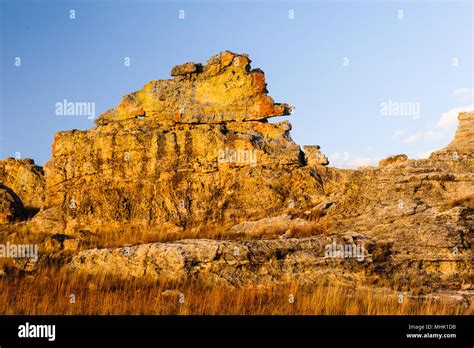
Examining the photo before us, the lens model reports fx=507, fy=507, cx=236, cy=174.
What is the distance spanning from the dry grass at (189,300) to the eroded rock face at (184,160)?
10541 mm

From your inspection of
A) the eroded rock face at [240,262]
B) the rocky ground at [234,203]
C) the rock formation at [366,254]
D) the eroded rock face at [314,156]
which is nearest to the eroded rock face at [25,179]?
the rocky ground at [234,203]

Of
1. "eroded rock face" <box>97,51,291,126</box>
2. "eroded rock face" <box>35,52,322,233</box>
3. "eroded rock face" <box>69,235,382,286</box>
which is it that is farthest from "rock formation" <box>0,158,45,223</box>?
"eroded rock face" <box>69,235,382,286</box>

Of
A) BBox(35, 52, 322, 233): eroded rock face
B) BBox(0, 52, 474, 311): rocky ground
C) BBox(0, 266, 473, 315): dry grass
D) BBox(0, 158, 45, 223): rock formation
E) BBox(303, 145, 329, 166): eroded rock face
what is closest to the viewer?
BBox(0, 266, 473, 315): dry grass

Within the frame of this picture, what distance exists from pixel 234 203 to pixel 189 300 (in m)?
12.8

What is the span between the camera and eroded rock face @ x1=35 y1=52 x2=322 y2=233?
23.6 metres

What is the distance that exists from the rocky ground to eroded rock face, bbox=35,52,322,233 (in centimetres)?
6

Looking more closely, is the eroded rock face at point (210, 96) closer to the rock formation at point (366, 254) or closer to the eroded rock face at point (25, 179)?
the rock formation at point (366, 254)

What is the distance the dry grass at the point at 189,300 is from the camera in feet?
32.9

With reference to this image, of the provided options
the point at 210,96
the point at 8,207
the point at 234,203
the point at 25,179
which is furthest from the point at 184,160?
the point at 25,179

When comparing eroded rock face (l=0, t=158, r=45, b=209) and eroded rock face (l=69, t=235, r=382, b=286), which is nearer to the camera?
eroded rock face (l=69, t=235, r=382, b=286)

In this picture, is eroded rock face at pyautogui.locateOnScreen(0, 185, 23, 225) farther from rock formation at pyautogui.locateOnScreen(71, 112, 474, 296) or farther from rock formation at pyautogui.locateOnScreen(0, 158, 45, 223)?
rock formation at pyautogui.locateOnScreen(71, 112, 474, 296)

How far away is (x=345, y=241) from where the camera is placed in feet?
44.9
